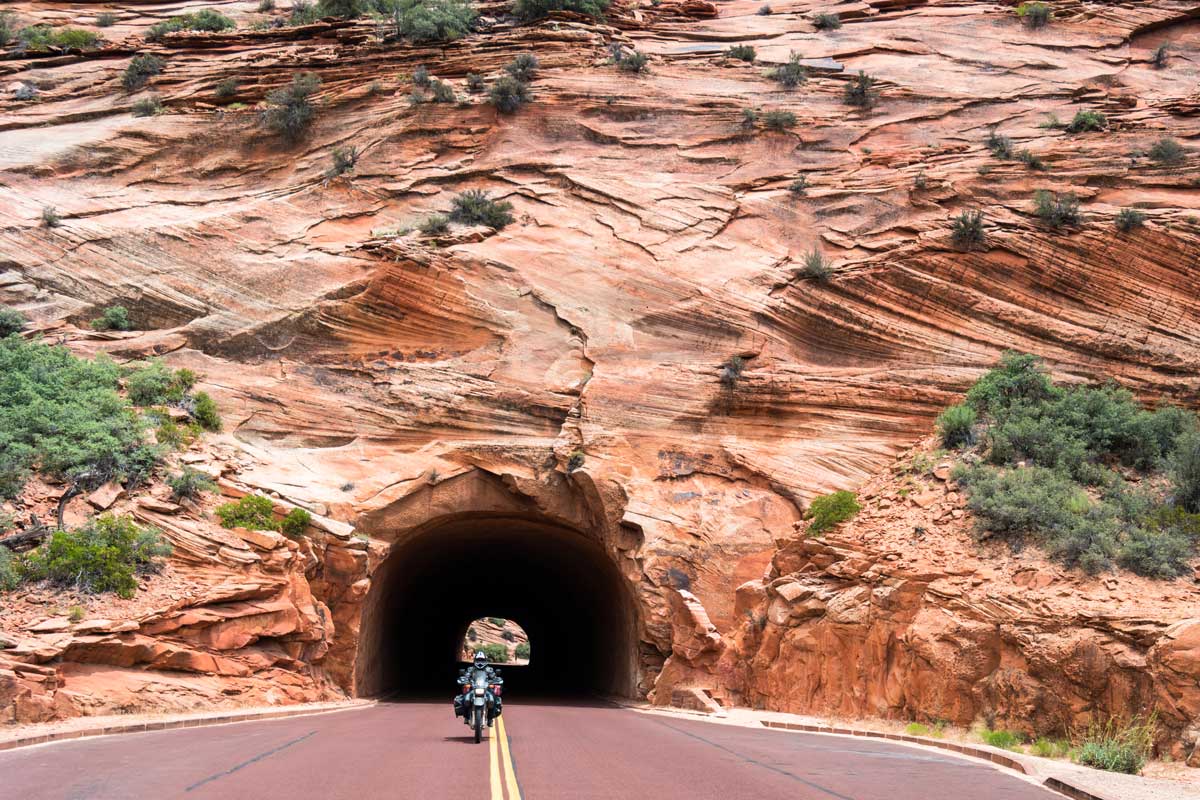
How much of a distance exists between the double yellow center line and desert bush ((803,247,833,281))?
583 inches

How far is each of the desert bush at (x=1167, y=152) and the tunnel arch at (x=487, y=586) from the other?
17.6 m

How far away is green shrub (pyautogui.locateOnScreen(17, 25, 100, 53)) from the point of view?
35531mm

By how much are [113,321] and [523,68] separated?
14502 mm

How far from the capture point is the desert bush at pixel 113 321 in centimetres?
2517

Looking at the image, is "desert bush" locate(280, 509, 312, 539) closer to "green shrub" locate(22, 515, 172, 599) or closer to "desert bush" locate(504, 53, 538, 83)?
"green shrub" locate(22, 515, 172, 599)

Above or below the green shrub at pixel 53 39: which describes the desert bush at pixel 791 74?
below

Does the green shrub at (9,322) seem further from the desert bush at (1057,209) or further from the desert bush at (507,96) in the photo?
the desert bush at (1057,209)

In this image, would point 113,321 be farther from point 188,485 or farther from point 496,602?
point 496,602

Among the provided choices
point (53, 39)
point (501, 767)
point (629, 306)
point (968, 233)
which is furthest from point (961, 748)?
point (53, 39)

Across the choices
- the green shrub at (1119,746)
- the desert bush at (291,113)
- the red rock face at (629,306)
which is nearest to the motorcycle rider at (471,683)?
the red rock face at (629,306)

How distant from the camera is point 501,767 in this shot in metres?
10.3

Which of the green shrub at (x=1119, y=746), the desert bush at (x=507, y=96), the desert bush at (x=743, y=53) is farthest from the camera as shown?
the desert bush at (x=743, y=53)

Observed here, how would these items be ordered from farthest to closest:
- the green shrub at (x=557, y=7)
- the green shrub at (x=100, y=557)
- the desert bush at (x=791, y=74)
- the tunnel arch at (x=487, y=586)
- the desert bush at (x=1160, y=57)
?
the green shrub at (x=557, y=7) < the desert bush at (x=1160, y=57) < the desert bush at (x=791, y=74) < the tunnel arch at (x=487, y=586) < the green shrub at (x=100, y=557)

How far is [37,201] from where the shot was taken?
27438 millimetres
